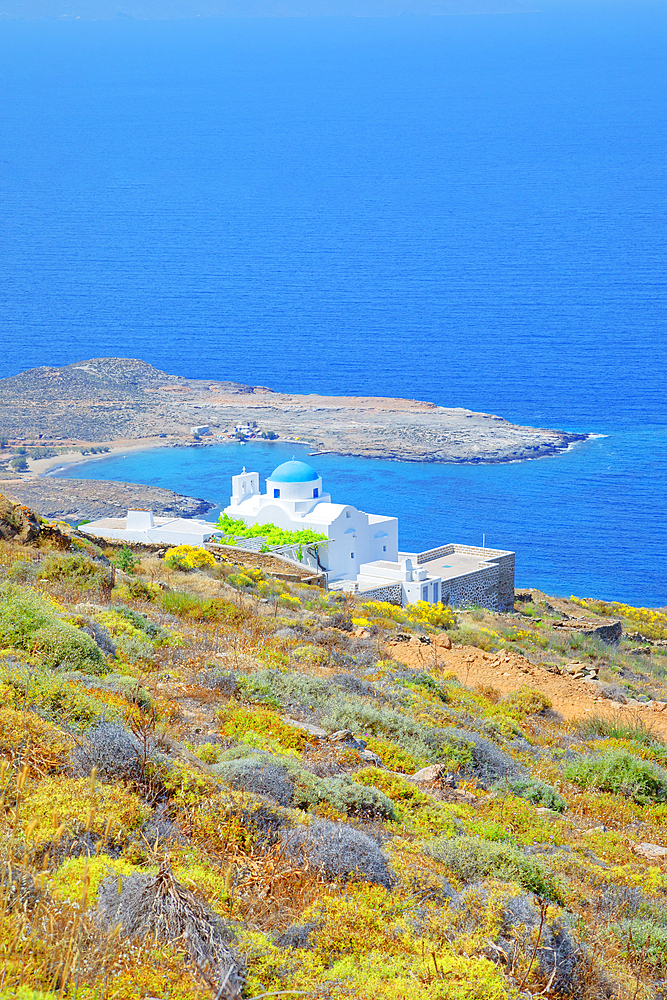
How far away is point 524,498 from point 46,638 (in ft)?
252

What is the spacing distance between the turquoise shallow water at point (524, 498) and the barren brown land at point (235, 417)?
4380mm

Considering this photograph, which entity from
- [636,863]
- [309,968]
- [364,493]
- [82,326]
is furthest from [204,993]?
[82,326]

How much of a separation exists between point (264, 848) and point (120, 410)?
119m

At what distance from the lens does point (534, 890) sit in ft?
15.7

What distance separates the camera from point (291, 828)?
4543 mm

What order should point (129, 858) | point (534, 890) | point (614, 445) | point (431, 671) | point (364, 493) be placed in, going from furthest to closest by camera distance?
point (614, 445)
point (364, 493)
point (431, 671)
point (534, 890)
point (129, 858)

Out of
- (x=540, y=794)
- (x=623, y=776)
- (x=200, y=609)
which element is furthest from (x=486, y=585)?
(x=540, y=794)

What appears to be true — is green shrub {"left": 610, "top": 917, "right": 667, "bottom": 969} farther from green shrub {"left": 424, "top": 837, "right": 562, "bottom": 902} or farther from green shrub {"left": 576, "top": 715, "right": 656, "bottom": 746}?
green shrub {"left": 576, "top": 715, "right": 656, "bottom": 746}

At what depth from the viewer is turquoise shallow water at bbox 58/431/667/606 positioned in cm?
6212

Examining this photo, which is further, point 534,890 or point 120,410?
point 120,410

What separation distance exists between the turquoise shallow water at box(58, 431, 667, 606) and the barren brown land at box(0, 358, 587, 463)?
4.38 meters

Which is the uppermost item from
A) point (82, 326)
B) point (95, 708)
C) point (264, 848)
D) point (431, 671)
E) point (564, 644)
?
point (82, 326)

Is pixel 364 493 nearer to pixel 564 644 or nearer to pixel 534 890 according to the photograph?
pixel 564 644

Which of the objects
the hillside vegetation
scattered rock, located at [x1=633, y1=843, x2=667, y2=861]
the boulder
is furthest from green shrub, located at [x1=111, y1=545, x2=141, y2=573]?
scattered rock, located at [x1=633, y1=843, x2=667, y2=861]
